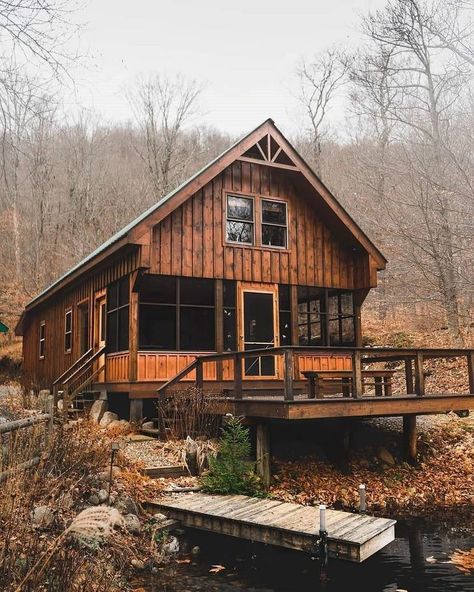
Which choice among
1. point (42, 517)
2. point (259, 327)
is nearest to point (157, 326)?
point (259, 327)

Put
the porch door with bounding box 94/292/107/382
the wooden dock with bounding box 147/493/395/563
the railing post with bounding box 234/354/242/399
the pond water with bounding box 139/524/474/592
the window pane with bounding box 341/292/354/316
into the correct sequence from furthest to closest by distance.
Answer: the window pane with bounding box 341/292/354/316, the porch door with bounding box 94/292/107/382, the railing post with bounding box 234/354/242/399, the wooden dock with bounding box 147/493/395/563, the pond water with bounding box 139/524/474/592

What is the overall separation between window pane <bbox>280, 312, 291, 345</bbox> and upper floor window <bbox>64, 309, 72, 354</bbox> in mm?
7860

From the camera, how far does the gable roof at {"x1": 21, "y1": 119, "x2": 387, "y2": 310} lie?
563 inches

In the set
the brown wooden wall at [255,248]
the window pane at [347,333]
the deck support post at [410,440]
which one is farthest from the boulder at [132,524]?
the window pane at [347,333]

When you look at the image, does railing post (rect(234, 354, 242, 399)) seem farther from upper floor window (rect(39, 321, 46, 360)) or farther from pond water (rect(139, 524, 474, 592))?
upper floor window (rect(39, 321, 46, 360))

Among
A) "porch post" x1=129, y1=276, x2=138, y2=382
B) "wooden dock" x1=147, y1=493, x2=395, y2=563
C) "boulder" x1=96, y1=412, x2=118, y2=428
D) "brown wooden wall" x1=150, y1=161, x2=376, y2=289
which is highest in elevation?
"brown wooden wall" x1=150, y1=161, x2=376, y2=289

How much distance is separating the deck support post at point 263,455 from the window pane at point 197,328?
5.91 meters

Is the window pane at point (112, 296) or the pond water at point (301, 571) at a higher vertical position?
the window pane at point (112, 296)

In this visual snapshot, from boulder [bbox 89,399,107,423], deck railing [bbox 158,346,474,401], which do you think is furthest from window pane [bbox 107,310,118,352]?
deck railing [bbox 158,346,474,401]

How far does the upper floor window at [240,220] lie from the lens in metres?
16.7

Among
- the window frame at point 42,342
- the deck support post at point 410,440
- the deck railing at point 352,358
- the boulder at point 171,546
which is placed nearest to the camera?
the boulder at point 171,546

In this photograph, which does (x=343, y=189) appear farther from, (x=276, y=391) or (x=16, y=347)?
(x=276, y=391)

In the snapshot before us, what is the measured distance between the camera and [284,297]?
1750 centimetres

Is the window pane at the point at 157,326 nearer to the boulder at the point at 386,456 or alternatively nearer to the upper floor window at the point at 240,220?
the upper floor window at the point at 240,220
